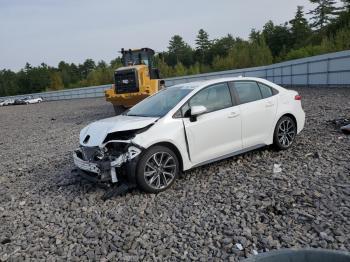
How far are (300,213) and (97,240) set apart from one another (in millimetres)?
2489

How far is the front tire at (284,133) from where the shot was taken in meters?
6.97

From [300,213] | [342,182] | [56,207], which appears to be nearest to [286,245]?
[300,213]

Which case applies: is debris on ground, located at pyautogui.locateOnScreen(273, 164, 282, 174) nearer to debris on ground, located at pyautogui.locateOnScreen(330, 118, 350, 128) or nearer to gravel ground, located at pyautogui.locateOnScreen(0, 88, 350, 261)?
gravel ground, located at pyautogui.locateOnScreen(0, 88, 350, 261)

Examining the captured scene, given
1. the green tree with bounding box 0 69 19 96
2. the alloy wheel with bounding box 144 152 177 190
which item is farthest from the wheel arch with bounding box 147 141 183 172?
the green tree with bounding box 0 69 19 96

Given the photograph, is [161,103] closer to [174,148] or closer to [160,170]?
[174,148]

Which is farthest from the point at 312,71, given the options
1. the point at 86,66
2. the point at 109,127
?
the point at 86,66

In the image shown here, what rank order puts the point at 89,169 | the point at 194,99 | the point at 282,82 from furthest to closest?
the point at 282,82
the point at 194,99
the point at 89,169

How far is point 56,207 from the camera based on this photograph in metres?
5.46

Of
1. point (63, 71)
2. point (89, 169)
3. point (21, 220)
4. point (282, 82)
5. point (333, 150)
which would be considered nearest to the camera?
point (21, 220)

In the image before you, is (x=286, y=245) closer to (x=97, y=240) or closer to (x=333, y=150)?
(x=97, y=240)

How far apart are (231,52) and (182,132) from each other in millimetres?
51070

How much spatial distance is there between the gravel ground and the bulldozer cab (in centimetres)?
1161

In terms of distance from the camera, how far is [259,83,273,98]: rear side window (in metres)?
6.91

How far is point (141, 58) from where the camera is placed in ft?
59.4
